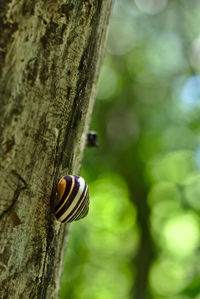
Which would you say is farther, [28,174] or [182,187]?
[182,187]

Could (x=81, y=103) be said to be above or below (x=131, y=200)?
below

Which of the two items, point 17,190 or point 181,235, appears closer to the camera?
point 17,190

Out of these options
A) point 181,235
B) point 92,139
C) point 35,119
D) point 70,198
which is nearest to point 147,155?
point 181,235

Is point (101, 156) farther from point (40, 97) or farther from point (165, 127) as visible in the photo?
point (40, 97)

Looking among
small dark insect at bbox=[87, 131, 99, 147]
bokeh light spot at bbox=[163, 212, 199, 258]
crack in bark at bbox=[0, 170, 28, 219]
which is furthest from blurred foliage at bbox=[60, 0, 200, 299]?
crack in bark at bbox=[0, 170, 28, 219]

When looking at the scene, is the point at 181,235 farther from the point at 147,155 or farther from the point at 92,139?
the point at 92,139

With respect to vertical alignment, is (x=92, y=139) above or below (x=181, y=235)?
below

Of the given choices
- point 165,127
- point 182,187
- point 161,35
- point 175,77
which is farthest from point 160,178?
point 161,35
